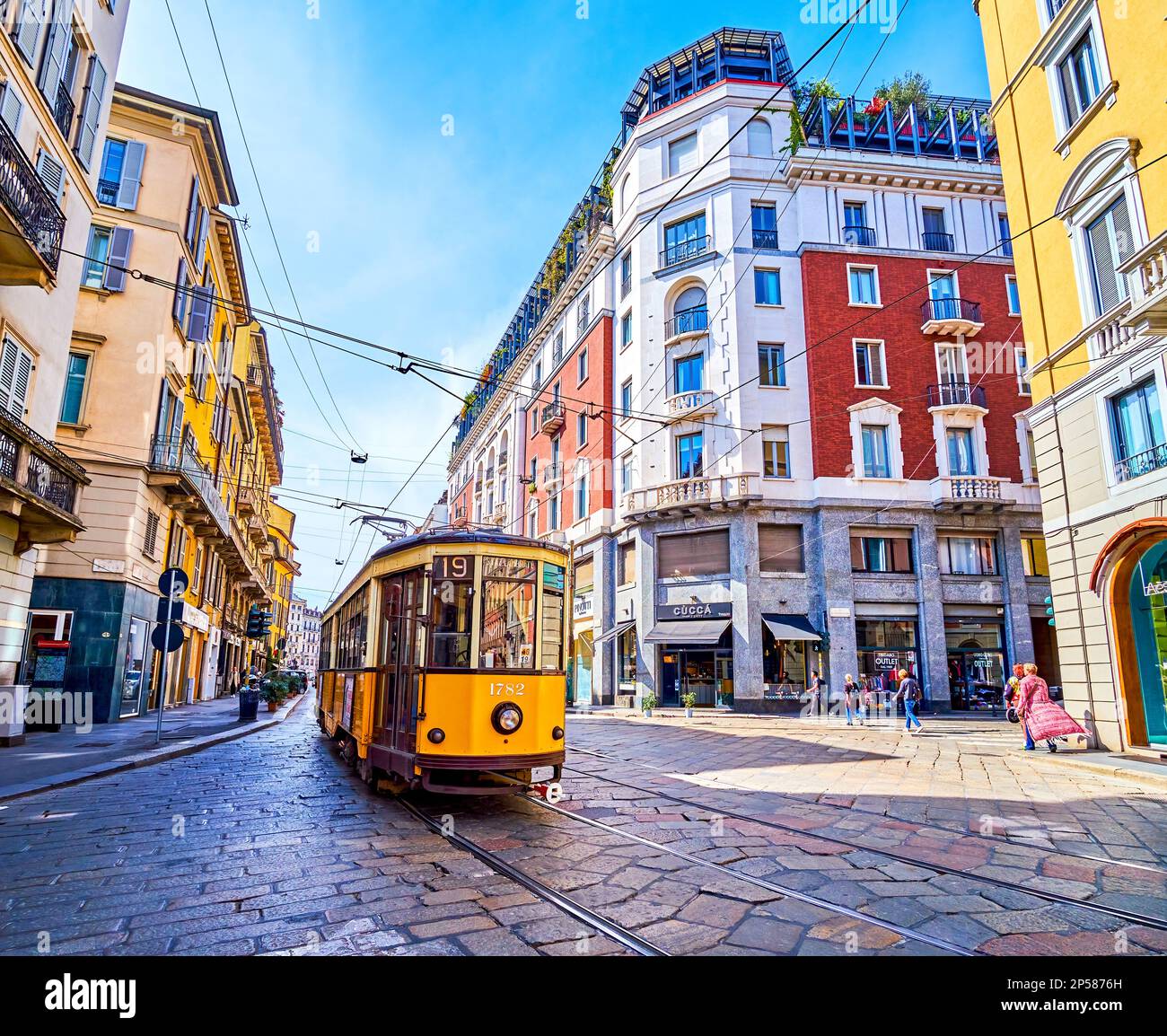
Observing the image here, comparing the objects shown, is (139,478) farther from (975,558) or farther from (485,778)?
(975,558)

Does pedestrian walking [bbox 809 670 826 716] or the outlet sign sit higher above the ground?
the outlet sign

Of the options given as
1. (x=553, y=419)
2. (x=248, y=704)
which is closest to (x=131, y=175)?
(x=248, y=704)

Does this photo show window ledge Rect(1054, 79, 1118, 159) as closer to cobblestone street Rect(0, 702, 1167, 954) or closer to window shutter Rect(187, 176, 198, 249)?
cobblestone street Rect(0, 702, 1167, 954)

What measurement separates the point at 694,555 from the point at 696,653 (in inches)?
131

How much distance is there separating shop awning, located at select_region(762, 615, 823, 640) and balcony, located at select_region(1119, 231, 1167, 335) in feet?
44.3

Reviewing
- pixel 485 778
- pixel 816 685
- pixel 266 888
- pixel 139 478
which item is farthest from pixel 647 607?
pixel 266 888

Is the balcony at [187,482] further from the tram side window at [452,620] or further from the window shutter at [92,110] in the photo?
the tram side window at [452,620]

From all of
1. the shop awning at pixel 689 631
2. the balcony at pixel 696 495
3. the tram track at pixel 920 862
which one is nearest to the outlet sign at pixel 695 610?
the shop awning at pixel 689 631

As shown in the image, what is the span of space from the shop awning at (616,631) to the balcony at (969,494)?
11084mm

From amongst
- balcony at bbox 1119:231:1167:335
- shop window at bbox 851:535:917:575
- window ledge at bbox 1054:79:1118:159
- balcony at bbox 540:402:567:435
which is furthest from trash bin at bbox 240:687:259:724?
window ledge at bbox 1054:79:1118:159

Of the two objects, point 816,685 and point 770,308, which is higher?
point 770,308

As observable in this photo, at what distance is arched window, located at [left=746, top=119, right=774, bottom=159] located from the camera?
26594 mm
